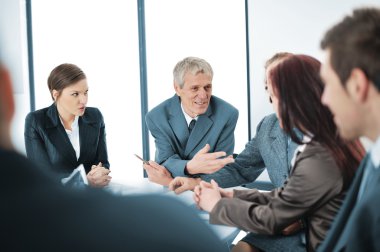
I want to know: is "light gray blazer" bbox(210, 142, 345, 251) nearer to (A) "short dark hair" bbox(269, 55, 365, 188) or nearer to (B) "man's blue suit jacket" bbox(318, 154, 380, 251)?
(A) "short dark hair" bbox(269, 55, 365, 188)

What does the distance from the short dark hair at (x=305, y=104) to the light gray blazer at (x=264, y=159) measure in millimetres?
505

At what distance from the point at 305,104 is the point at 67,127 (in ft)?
5.61

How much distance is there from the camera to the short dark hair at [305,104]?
102 centimetres

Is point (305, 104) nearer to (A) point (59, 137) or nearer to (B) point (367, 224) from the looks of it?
(B) point (367, 224)

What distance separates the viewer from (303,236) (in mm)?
1175

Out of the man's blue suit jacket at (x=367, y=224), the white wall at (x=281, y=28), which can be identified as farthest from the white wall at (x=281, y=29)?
the man's blue suit jacket at (x=367, y=224)

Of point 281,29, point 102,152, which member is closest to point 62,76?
point 102,152

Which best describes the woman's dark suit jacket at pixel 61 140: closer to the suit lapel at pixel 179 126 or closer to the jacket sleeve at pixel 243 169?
the suit lapel at pixel 179 126

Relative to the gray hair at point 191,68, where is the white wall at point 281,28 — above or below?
above

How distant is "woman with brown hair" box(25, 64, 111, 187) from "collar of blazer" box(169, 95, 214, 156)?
17.3 inches

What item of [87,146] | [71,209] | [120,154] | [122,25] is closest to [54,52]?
[122,25]

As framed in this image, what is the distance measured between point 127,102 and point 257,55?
163cm

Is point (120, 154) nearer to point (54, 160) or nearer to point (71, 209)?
point (54, 160)

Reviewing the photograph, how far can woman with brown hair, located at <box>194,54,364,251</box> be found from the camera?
988mm
